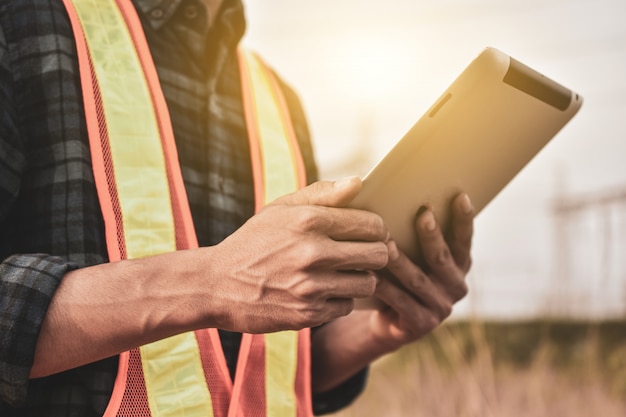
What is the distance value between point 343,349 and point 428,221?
0.42 metres

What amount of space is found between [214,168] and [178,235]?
210mm

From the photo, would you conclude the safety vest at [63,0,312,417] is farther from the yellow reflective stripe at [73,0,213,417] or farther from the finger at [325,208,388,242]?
the finger at [325,208,388,242]

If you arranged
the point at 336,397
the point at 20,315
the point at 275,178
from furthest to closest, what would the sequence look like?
the point at 336,397 < the point at 275,178 < the point at 20,315

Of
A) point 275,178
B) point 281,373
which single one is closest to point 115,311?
point 281,373

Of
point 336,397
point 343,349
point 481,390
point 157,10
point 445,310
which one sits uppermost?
point 157,10

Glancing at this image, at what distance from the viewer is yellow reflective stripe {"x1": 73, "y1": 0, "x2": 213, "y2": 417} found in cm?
101

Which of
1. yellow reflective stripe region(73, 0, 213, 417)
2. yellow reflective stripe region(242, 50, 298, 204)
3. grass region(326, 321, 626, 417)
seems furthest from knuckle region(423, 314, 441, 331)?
grass region(326, 321, 626, 417)

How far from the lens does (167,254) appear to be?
922mm

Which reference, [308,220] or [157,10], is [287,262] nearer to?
[308,220]

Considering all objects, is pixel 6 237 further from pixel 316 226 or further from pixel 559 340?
pixel 559 340

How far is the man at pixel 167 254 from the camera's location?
88 centimetres

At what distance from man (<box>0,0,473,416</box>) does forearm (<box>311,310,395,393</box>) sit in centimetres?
4

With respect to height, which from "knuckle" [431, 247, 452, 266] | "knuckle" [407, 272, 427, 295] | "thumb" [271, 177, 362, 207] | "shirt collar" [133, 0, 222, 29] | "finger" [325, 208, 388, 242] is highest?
"shirt collar" [133, 0, 222, 29]

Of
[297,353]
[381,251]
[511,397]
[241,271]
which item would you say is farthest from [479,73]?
[511,397]
